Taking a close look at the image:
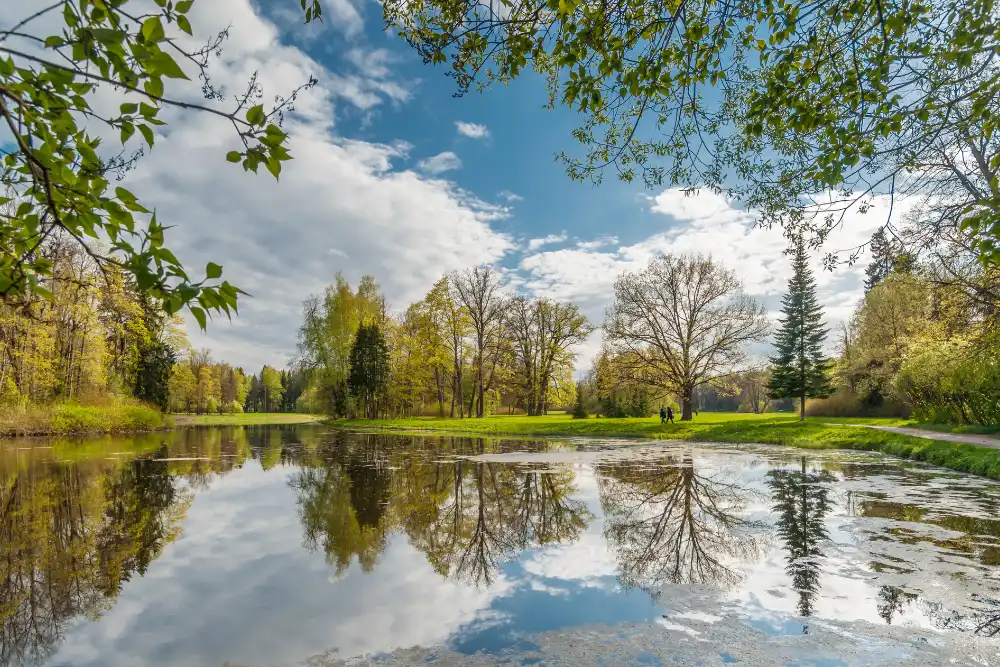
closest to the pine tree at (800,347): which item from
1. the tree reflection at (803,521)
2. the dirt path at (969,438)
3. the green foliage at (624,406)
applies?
the green foliage at (624,406)

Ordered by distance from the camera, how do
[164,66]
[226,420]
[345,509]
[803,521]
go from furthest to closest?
[226,420]
[345,509]
[803,521]
[164,66]

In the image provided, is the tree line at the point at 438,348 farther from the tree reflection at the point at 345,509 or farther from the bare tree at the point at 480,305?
the tree reflection at the point at 345,509

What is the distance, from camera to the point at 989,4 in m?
3.74

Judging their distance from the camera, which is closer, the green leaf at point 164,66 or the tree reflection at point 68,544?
the green leaf at point 164,66

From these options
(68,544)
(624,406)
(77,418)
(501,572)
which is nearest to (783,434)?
(501,572)

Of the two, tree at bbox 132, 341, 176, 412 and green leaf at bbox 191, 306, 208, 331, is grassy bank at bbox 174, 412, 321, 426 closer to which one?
tree at bbox 132, 341, 176, 412

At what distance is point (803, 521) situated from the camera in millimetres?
7758

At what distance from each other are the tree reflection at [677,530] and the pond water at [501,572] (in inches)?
1.8

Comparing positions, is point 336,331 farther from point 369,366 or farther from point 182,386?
point 182,386

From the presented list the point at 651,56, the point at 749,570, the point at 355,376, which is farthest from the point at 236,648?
the point at 355,376

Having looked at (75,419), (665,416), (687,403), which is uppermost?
(687,403)

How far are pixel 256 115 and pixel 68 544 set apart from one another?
7.14 metres

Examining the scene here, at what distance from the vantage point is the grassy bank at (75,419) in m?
22.5

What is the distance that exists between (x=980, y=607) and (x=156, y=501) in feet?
37.6
